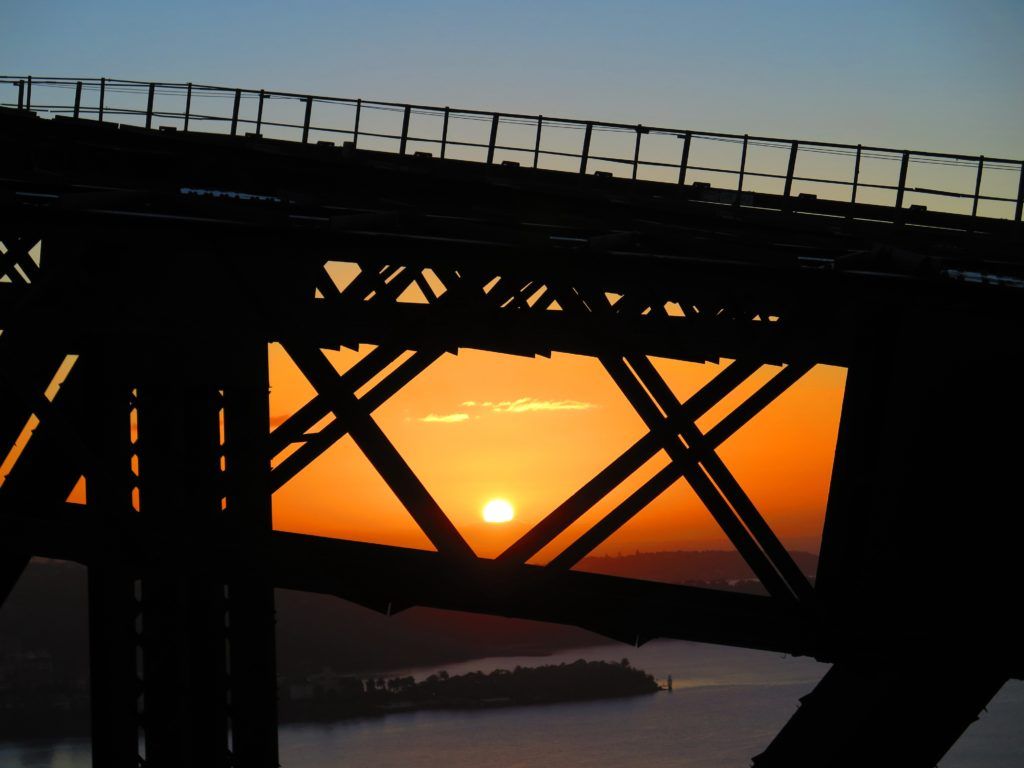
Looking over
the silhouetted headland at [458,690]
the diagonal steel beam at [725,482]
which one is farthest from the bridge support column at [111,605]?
the silhouetted headland at [458,690]

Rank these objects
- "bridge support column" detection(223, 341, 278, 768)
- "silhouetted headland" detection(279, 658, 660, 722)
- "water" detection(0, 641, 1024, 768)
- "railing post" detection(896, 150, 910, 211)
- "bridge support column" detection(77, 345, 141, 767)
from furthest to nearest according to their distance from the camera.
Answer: "silhouetted headland" detection(279, 658, 660, 722) → "water" detection(0, 641, 1024, 768) → "railing post" detection(896, 150, 910, 211) → "bridge support column" detection(223, 341, 278, 768) → "bridge support column" detection(77, 345, 141, 767)

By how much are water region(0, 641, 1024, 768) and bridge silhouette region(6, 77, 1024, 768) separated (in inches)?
4233

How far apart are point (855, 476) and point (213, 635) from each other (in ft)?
16.0

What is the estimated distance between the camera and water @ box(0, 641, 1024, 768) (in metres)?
122

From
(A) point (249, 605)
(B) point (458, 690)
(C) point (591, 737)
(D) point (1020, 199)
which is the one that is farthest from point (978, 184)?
(B) point (458, 690)

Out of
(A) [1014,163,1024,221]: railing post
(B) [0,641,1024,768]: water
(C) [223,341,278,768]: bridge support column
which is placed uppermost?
(A) [1014,163,1024,221]: railing post

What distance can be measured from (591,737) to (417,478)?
464ft

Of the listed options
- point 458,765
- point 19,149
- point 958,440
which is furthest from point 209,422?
point 458,765

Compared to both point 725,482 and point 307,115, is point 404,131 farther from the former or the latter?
point 725,482

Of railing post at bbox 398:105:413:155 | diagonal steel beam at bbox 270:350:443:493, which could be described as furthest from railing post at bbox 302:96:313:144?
diagonal steel beam at bbox 270:350:443:493

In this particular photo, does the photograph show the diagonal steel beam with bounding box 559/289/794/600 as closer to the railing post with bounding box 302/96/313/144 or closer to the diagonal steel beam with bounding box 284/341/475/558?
the diagonal steel beam with bounding box 284/341/475/558

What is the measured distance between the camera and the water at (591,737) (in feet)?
400

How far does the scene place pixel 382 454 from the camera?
6.56 meters

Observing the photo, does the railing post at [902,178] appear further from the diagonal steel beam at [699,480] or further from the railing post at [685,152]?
the diagonal steel beam at [699,480]
